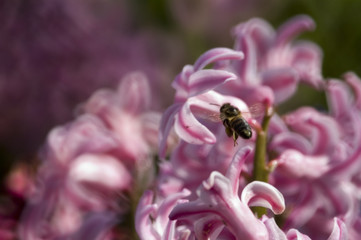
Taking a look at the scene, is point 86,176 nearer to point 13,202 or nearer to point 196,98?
point 13,202

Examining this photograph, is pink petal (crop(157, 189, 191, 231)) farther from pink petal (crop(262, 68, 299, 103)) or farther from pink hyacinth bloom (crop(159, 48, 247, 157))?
pink petal (crop(262, 68, 299, 103))

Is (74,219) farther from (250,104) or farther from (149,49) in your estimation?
(149,49)

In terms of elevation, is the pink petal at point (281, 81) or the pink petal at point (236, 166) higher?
the pink petal at point (236, 166)

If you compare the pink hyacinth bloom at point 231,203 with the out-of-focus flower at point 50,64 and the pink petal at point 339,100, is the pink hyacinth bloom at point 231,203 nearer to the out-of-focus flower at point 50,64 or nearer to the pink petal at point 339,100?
the pink petal at point 339,100

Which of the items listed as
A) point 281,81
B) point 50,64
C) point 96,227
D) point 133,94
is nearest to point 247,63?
point 281,81

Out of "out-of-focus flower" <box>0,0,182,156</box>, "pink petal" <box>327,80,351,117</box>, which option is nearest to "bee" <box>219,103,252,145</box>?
"pink petal" <box>327,80,351,117</box>

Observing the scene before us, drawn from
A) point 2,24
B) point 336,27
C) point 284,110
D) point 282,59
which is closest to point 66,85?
point 2,24

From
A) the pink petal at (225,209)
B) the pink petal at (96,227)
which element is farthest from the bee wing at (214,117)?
the pink petal at (96,227)
